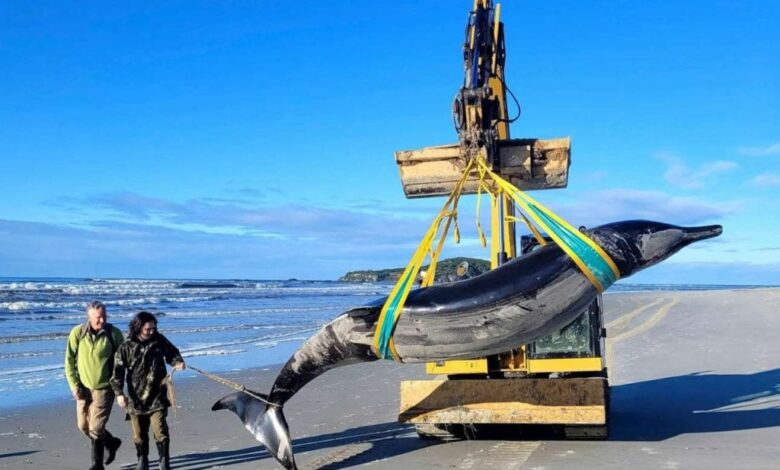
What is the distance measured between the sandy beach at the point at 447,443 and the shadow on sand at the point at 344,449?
15mm

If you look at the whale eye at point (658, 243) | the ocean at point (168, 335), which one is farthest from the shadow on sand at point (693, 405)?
the ocean at point (168, 335)

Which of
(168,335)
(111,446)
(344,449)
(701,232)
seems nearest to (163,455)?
(111,446)

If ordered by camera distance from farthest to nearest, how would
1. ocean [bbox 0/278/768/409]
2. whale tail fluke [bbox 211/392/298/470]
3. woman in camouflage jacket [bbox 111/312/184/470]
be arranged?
ocean [bbox 0/278/768/409]
woman in camouflage jacket [bbox 111/312/184/470]
whale tail fluke [bbox 211/392/298/470]

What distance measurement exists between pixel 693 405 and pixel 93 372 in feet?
26.3

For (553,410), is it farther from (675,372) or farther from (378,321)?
(675,372)

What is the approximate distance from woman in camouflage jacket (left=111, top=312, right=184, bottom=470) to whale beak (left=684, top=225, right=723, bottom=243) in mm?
4831

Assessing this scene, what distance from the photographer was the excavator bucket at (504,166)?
314 inches

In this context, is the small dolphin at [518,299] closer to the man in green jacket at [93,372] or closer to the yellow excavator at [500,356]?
the yellow excavator at [500,356]

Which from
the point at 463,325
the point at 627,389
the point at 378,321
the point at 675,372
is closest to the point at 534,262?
the point at 463,325

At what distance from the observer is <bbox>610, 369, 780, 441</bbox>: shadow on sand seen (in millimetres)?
9398

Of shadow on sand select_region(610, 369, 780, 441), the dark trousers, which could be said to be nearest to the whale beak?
shadow on sand select_region(610, 369, 780, 441)

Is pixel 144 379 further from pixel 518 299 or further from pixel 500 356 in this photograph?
pixel 500 356

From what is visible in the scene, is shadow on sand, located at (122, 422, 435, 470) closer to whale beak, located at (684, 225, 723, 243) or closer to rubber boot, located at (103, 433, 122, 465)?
rubber boot, located at (103, 433, 122, 465)

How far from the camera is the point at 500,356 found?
29.8 feet
